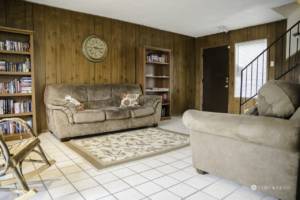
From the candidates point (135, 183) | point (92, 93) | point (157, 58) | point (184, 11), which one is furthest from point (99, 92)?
point (135, 183)

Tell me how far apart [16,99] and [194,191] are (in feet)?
11.2

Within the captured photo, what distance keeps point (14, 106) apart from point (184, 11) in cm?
364

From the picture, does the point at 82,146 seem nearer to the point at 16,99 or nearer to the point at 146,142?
the point at 146,142

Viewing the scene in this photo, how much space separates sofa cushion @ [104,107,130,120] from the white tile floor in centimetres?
118

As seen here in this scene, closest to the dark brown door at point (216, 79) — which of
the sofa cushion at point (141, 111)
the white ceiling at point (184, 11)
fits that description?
the white ceiling at point (184, 11)

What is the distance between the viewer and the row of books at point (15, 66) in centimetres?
330

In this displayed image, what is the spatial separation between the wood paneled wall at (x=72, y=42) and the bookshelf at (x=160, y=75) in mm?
338

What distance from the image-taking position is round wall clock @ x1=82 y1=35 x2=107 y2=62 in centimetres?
428

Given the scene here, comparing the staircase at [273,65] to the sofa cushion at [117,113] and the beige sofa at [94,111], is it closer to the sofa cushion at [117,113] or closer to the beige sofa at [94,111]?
the beige sofa at [94,111]

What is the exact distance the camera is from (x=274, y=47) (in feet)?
15.6

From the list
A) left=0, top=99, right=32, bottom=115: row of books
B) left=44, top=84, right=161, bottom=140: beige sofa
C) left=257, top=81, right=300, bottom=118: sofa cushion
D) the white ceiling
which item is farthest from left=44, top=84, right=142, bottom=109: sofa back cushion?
left=257, top=81, right=300, bottom=118: sofa cushion

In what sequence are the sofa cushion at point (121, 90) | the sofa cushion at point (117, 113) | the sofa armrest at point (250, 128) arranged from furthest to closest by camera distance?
the sofa cushion at point (121, 90) → the sofa cushion at point (117, 113) → the sofa armrest at point (250, 128)

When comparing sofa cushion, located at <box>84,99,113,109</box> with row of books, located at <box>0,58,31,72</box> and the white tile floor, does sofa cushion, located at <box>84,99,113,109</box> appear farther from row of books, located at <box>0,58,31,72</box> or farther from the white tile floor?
the white tile floor

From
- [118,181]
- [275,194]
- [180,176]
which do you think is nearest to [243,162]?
[275,194]
